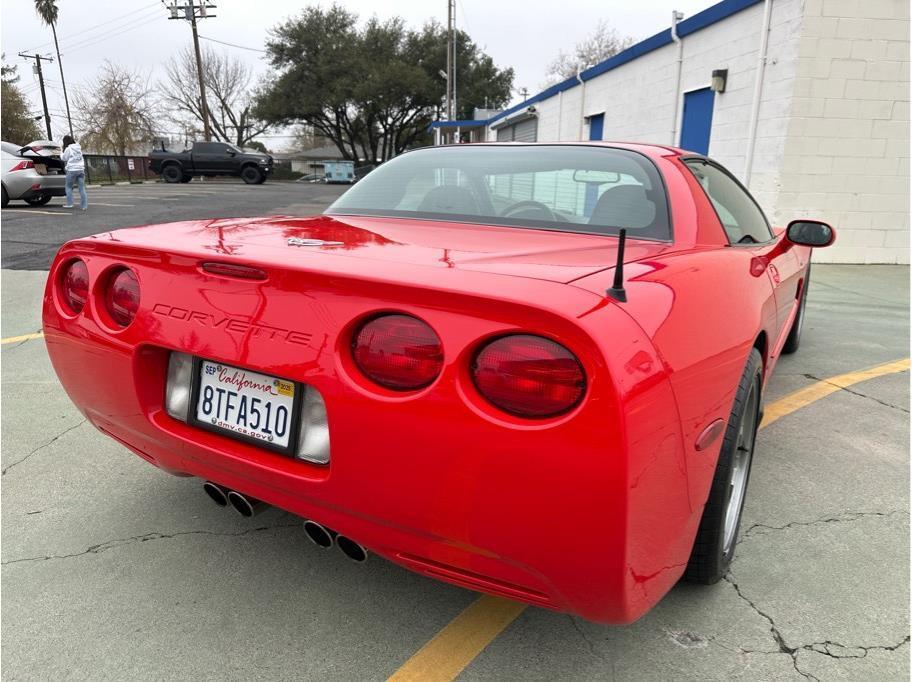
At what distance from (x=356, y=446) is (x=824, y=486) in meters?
2.18

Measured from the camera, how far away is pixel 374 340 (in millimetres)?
1463

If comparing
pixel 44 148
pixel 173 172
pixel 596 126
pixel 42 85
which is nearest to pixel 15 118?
pixel 42 85

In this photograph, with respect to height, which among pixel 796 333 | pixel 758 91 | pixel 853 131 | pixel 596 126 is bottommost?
pixel 796 333

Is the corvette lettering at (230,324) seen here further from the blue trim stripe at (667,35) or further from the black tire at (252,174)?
the black tire at (252,174)

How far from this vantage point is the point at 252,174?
30844 mm

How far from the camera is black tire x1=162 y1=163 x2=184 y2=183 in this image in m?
30.3

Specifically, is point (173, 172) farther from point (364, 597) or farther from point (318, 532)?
point (318, 532)

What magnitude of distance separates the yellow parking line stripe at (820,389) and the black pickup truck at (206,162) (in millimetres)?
29987

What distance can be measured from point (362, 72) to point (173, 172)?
17.5 meters

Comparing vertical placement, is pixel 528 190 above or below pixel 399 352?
above

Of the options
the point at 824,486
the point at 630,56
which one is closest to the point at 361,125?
the point at 630,56

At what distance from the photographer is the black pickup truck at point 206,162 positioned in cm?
3031

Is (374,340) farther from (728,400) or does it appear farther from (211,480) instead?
(728,400)

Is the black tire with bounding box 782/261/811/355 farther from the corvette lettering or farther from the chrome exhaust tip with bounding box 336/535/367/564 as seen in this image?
the corvette lettering
